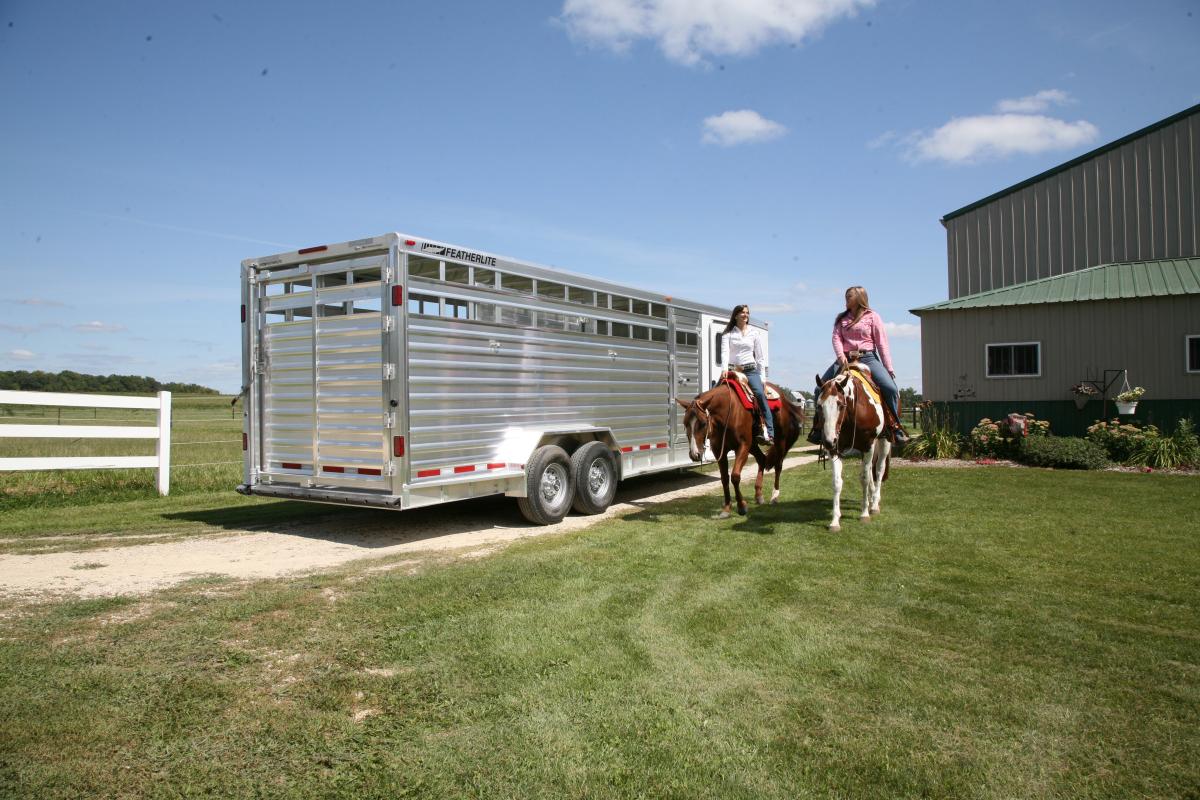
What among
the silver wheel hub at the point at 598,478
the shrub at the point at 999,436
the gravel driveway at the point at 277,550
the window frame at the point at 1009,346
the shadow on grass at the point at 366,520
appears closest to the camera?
the gravel driveway at the point at 277,550

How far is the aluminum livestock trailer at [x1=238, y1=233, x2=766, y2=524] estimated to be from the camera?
23.1 ft

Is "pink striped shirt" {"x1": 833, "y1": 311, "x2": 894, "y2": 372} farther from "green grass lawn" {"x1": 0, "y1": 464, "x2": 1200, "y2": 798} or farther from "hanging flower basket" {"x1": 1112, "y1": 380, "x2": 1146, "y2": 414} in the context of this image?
"hanging flower basket" {"x1": 1112, "y1": 380, "x2": 1146, "y2": 414}

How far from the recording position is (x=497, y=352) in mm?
8000

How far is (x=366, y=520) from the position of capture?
9000mm

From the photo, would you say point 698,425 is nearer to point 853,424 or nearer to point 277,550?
point 853,424

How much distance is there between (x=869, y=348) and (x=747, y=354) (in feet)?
4.90

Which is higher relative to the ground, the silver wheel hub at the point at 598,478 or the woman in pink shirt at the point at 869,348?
the woman in pink shirt at the point at 869,348

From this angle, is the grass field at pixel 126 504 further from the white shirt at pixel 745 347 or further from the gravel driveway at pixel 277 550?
the white shirt at pixel 745 347

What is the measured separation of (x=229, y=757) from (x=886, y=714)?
9.56ft

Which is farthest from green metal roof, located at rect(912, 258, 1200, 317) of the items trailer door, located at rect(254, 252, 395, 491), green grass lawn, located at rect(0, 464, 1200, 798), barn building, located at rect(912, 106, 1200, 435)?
trailer door, located at rect(254, 252, 395, 491)

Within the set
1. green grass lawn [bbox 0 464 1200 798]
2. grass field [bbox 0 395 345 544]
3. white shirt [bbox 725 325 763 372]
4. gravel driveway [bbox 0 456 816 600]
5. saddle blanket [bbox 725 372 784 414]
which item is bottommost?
green grass lawn [bbox 0 464 1200 798]

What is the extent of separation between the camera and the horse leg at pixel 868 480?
27.7ft

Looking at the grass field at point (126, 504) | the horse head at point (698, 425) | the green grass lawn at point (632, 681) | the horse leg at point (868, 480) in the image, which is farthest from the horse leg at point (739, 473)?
the grass field at point (126, 504)

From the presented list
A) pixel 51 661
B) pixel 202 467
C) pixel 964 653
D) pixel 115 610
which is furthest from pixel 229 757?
pixel 202 467
